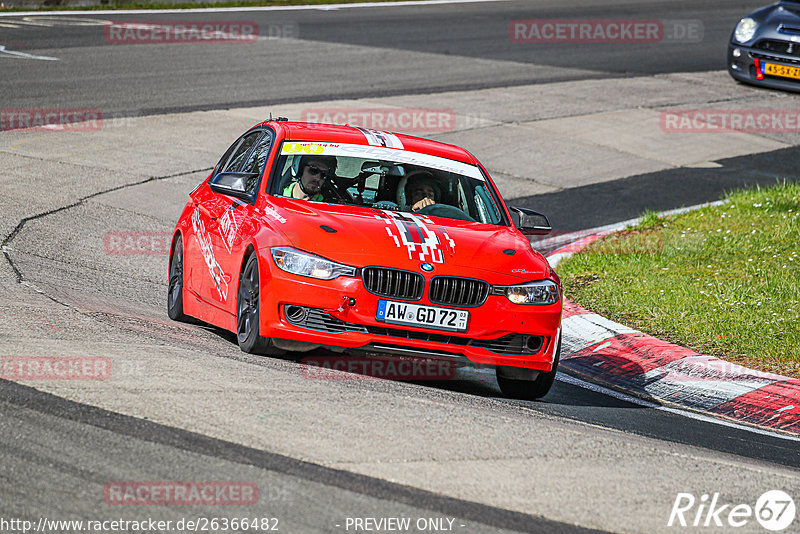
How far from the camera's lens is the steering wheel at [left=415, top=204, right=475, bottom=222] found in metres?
8.02

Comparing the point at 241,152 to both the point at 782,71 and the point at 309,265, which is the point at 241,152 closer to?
the point at 309,265

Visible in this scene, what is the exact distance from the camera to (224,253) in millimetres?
7773

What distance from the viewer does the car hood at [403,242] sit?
6938 millimetres

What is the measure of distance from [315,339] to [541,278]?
1475 millimetres

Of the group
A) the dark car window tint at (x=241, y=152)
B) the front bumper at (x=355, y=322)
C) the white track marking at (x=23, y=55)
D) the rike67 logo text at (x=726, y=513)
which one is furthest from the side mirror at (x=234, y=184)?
the white track marking at (x=23, y=55)

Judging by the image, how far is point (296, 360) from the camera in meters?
7.30

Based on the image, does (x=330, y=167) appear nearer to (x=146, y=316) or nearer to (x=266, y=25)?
(x=146, y=316)

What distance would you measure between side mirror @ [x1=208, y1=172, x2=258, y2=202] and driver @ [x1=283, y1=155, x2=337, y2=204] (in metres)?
0.28

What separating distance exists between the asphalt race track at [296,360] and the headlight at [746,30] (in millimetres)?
1198

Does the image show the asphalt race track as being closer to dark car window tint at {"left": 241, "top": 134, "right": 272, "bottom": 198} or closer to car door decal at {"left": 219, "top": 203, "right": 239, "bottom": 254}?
car door decal at {"left": 219, "top": 203, "right": 239, "bottom": 254}

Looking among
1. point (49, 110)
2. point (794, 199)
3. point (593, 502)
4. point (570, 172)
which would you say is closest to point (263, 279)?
point (593, 502)

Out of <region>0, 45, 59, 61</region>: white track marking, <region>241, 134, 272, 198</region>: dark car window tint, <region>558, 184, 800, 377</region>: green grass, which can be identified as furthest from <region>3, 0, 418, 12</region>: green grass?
<region>241, 134, 272, 198</region>: dark car window tint

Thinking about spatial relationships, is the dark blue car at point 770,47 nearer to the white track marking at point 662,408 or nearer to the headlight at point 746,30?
the headlight at point 746,30

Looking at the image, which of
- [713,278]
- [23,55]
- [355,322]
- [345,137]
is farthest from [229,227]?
[23,55]
